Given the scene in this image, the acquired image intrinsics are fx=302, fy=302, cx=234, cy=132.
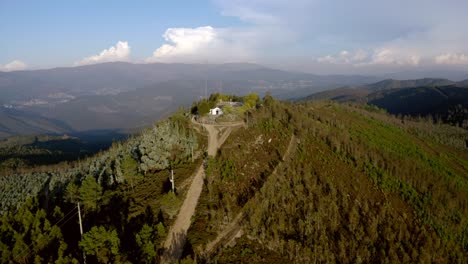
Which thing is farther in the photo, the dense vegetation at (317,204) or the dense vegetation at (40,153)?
the dense vegetation at (40,153)

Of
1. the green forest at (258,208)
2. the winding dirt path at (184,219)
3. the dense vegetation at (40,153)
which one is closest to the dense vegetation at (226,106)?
the green forest at (258,208)

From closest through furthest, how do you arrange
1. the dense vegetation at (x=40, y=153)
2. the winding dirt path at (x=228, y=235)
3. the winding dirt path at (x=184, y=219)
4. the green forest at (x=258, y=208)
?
the winding dirt path at (x=184, y=219) → the green forest at (x=258, y=208) → the winding dirt path at (x=228, y=235) → the dense vegetation at (x=40, y=153)

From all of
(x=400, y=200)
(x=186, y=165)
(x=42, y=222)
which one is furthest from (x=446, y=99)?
(x=42, y=222)

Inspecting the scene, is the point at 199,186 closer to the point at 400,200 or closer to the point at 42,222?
the point at 42,222

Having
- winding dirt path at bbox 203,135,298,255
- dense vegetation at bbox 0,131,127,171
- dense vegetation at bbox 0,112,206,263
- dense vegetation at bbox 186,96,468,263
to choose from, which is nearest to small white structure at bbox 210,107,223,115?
dense vegetation at bbox 186,96,468,263

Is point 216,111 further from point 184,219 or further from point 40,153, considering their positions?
point 40,153

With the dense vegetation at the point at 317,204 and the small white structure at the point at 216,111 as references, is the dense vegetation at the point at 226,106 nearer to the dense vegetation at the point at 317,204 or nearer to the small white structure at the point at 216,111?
the small white structure at the point at 216,111
